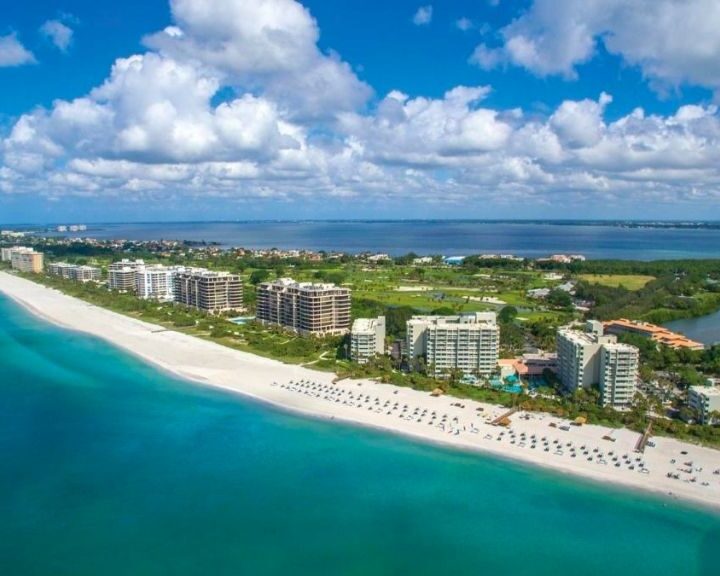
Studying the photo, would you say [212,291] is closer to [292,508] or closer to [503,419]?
[503,419]

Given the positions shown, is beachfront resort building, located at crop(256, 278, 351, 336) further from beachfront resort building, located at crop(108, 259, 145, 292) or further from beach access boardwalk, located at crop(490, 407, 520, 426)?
beachfront resort building, located at crop(108, 259, 145, 292)

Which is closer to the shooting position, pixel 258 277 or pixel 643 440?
pixel 643 440

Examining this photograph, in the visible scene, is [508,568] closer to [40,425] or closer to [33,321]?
[40,425]

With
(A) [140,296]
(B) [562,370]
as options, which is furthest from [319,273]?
(B) [562,370]

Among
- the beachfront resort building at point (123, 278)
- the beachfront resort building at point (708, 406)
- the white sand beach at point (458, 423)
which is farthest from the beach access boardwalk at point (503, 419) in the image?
the beachfront resort building at point (123, 278)

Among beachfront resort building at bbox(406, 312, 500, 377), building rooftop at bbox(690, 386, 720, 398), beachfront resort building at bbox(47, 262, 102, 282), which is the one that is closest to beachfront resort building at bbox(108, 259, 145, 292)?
Answer: beachfront resort building at bbox(47, 262, 102, 282)

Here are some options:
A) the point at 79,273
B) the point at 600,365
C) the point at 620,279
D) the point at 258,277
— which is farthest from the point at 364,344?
the point at 79,273

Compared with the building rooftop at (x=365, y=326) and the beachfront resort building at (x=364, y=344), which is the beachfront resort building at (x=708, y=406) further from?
the building rooftop at (x=365, y=326)
